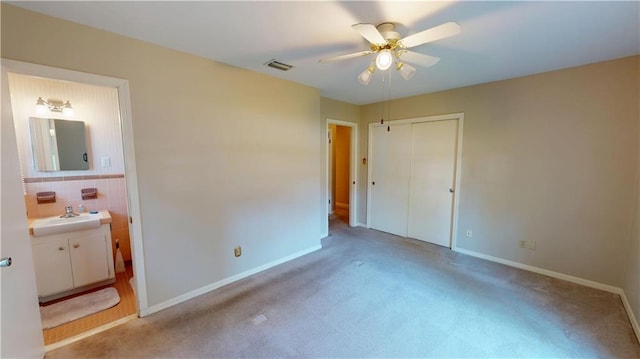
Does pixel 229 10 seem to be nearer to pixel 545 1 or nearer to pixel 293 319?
pixel 545 1

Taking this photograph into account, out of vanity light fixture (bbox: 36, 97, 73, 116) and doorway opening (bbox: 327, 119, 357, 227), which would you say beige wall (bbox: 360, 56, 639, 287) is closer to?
doorway opening (bbox: 327, 119, 357, 227)

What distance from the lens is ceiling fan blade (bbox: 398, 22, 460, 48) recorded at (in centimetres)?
145

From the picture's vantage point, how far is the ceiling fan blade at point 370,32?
147 cm

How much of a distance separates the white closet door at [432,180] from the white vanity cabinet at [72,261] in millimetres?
4244

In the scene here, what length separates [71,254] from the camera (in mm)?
2553

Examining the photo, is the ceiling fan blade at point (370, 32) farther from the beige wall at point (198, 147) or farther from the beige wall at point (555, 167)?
the beige wall at point (555, 167)

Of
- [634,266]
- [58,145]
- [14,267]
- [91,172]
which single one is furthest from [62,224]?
[634,266]

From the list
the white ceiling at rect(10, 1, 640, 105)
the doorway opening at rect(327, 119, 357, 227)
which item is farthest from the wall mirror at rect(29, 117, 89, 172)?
the doorway opening at rect(327, 119, 357, 227)

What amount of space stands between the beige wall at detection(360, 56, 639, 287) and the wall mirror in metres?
4.80

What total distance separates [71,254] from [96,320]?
0.84 meters

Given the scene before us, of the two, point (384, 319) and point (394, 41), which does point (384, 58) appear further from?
point (384, 319)

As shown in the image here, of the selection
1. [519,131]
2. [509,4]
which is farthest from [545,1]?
[519,131]

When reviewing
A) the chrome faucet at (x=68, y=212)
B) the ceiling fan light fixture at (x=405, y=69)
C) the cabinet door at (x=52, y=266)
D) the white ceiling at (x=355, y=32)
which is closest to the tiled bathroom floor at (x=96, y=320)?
the cabinet door at (x=52, y=266)

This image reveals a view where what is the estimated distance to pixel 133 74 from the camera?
2053 mm
